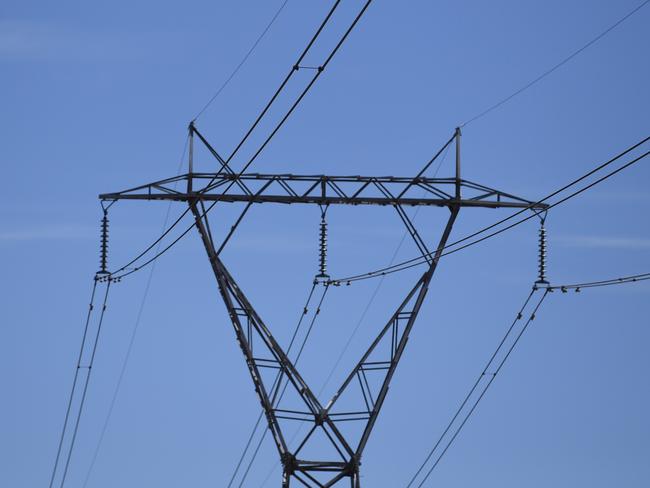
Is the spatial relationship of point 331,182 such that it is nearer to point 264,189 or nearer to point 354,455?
point 264,189

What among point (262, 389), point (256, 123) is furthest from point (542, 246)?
point (256, 123)

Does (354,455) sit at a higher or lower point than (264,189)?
lower

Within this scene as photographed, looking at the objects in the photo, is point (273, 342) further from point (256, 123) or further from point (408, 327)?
point (256, 123)

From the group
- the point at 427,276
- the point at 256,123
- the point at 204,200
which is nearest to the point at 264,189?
the point at 204,200

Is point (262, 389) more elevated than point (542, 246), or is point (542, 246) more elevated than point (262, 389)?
point (542, 246)

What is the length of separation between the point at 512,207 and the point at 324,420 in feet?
22.7

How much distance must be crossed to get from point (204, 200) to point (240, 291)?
2.32m

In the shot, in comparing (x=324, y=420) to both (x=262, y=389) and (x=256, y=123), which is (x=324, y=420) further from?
(x=256, y=123)

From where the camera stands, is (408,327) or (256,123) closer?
(256,123)

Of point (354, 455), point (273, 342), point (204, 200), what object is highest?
point (204, 200)

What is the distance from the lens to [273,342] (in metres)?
39.6

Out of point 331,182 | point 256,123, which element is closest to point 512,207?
point 331,182

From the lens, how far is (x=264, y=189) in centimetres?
3981

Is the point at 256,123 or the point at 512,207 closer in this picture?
the point at 256,123
